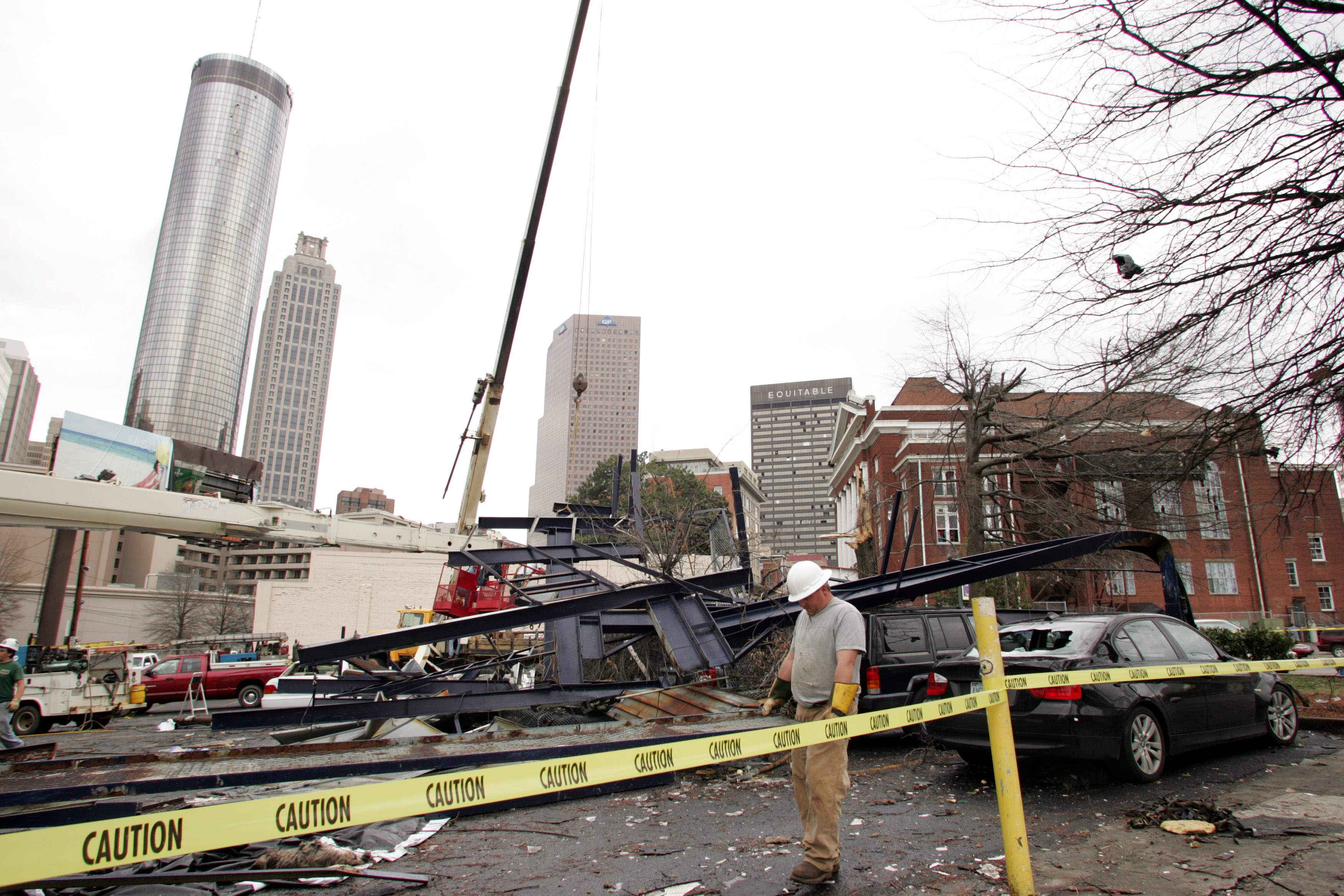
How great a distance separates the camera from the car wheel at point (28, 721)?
15.0 meters

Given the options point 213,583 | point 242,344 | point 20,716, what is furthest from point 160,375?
point 20,716

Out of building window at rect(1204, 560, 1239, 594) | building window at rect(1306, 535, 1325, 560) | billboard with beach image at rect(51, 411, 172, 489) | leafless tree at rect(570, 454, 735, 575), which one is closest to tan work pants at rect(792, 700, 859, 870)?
leafless tree at rect(570, 454, 735, 575)

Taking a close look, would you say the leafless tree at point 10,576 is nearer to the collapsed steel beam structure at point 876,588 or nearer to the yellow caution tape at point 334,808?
the collapsed steel beam structure at point 876,588

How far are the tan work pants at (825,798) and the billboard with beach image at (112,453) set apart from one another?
4012 centimetres

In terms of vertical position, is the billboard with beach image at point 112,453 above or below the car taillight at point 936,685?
above

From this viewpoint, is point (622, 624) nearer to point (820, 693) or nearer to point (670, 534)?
point (820, 693)

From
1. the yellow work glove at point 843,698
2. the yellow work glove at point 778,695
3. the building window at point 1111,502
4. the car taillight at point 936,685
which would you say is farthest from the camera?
the building window at point 1111,502

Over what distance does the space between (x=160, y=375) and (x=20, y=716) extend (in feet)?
612

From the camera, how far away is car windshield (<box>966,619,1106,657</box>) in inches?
Answer: 245

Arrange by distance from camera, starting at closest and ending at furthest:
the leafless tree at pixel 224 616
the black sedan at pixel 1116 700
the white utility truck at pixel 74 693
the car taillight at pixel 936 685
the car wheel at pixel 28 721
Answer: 1. the black sedan at pixel 1116 700
2. the car taillight at pixel 936 685
3. the car wheel at pixel 28 721
4. the white utility truck at pixel 74 693
5. the leafless tree at pixel 224 616

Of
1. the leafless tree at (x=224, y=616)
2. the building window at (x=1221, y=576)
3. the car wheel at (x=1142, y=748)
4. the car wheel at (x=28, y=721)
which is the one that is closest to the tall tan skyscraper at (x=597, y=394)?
the leafless tree at (x=224, y=616)

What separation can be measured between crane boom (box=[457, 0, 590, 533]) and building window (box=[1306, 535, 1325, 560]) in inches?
1820

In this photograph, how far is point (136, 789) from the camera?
3.85 meters

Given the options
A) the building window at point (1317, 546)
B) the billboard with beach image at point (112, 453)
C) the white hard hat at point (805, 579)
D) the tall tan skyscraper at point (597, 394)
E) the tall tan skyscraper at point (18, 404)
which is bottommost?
the white hard hat at point (805, 579)
